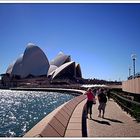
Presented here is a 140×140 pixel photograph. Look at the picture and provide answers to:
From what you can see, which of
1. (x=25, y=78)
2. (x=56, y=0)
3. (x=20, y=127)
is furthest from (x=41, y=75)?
(x=56, y=0)

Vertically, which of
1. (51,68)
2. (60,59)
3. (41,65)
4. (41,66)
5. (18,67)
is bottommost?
(51,68)

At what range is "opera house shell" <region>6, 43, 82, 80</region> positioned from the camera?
70.2 metres

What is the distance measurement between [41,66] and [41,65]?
33.4 inches

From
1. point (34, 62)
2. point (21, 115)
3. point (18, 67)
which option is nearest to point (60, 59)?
point (34, 62)

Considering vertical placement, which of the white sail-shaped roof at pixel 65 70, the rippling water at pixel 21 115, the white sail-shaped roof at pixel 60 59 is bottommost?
the rippling water at pixel 21 115

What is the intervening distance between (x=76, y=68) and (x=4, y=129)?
68416 millimetres

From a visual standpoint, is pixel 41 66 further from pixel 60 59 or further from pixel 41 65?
pixel 60 59

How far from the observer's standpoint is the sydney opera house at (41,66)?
230 ft

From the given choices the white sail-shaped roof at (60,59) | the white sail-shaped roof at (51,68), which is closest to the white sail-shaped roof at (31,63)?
the white sail-shaped roof at (51,68)

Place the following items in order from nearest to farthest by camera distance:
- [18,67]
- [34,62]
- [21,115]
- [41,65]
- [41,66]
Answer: [21,115] < [34,62] < [41,65] < [41,66] < [18,67]

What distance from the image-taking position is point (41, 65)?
242 ft

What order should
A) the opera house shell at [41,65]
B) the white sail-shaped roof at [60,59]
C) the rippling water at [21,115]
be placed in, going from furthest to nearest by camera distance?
1. the white sail-shaped roof at [60,59]
2. the opera house shell at [41,65]
3. the rippling water at [21,115]

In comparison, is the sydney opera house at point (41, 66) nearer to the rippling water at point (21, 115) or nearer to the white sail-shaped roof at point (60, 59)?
the white sail-shaped roof at point (60, 59)

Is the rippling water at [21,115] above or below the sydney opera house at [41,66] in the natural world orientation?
below
